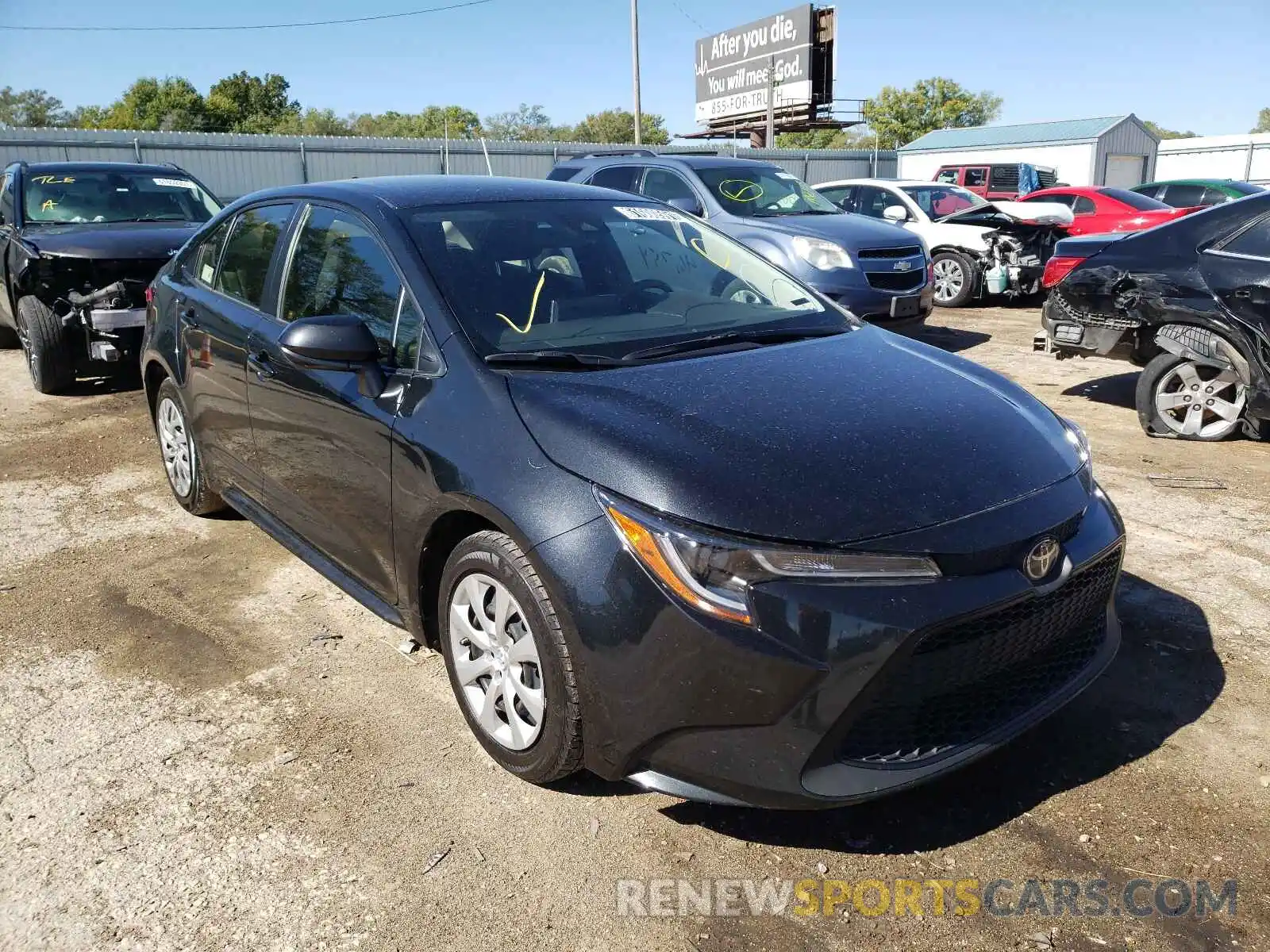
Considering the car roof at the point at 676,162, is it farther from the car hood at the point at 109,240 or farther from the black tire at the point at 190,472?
the black tire at the point at 190,472

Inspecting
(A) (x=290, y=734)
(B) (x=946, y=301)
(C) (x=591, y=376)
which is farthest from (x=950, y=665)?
(B) (x=946, y=301)

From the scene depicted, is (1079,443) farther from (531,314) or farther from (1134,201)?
(1134,201)

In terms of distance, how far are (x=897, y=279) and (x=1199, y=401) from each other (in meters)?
3.59

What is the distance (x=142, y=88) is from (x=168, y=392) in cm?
5613

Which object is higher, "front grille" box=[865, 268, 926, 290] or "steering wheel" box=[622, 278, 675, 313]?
"steering wheel" box=[622, 278, 675, 313]

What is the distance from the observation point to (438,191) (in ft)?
11.7

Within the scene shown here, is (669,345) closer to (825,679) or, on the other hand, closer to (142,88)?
(825,679)

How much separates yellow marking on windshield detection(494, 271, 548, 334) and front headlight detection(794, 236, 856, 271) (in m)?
6.02

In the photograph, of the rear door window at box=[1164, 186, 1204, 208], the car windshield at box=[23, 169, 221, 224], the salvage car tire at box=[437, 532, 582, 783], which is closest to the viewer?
the salvage car tire at box=[437, 532, 582, 783]

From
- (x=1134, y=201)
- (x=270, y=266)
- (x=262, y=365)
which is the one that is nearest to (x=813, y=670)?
(x=262, y=365)

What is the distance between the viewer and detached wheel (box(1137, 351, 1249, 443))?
606cm

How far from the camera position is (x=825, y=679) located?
218cm

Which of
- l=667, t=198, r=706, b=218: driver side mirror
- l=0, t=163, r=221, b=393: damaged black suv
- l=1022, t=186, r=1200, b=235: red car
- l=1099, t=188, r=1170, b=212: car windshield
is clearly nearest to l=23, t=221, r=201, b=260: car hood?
l=0, t=163, r=221, b=393: damaged black suv

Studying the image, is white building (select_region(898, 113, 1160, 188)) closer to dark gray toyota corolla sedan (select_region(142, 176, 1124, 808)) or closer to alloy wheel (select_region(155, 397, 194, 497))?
alloy wheel (select_region(155, 397, 194, 497))
